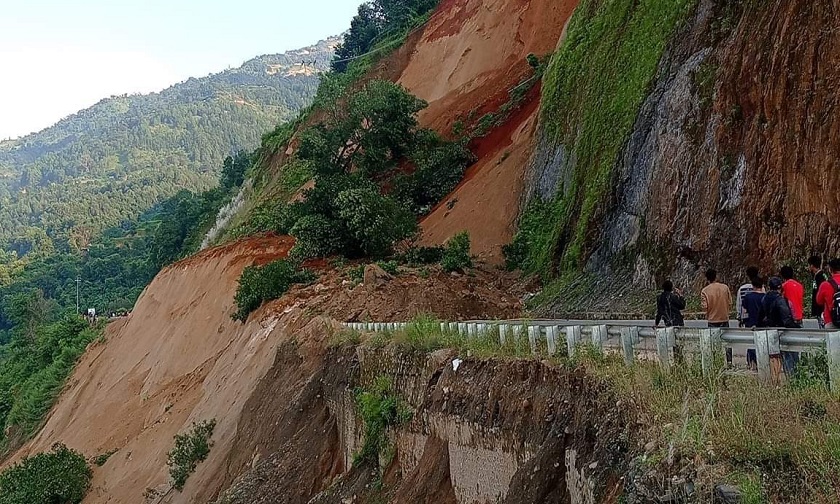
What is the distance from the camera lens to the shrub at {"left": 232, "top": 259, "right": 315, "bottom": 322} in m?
28.2

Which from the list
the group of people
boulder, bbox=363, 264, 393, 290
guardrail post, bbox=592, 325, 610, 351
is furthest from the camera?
boulder, bbox=363, 264, 393, 290

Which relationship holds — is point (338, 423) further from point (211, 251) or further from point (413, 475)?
point (211, 251)

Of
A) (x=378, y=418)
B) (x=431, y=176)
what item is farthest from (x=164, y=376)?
(x=378, y=418)

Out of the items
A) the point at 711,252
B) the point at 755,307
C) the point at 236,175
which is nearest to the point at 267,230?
the point at 711,252

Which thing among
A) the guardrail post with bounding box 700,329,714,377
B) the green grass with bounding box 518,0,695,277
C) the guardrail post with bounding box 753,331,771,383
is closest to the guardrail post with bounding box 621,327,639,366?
the guardrail post with bounding box 700,329,714,377

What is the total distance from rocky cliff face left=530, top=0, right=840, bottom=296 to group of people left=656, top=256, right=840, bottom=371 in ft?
16.6

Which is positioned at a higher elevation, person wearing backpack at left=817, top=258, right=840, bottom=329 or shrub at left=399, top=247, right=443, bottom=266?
person wearing backpack at left=817, top=258, right=840, bottom=329

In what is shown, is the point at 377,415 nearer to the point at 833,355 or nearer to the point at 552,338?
the point at 552,338

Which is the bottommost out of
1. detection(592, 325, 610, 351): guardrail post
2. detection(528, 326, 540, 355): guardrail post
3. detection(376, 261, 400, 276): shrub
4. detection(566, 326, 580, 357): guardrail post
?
detection(376, 261, 400, 276): shrub

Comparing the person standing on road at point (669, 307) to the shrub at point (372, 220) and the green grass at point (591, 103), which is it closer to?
the green grass at point (591, 103)

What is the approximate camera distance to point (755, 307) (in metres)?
9.79

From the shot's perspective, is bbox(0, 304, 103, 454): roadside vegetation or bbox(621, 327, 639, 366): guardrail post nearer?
bbox(621, 327, 639, 366): guardrail post

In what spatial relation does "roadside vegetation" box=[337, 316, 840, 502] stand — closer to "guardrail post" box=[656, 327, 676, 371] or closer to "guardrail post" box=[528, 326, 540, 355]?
"guardrail post" box=[656, 327, 676, 371]

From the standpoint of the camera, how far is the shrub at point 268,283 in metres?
28.2
